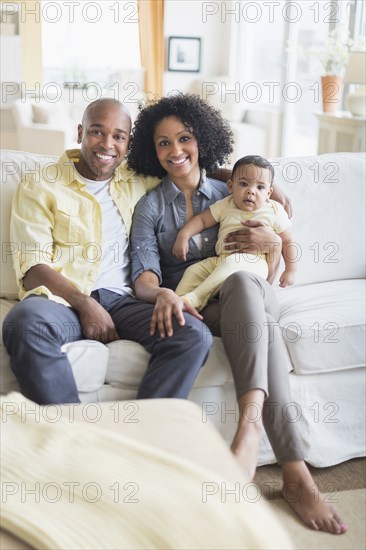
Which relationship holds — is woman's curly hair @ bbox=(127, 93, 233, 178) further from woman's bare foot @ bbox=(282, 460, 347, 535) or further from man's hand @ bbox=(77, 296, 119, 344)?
woman's bare foot @ bbox=(282, 460, 347, 535)

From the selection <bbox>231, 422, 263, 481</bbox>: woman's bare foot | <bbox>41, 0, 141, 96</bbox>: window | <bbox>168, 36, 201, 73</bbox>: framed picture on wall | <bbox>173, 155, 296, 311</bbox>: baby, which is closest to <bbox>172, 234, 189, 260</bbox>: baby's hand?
<bbox>173, 155, 296, 311</bbox>: baby

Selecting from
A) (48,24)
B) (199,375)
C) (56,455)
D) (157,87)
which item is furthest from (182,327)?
(48,24)

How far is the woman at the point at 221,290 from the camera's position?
2.00 m

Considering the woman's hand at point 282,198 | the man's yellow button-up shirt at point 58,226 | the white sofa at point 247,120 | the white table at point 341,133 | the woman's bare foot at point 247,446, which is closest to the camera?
the woman's bare foot at point 247,446

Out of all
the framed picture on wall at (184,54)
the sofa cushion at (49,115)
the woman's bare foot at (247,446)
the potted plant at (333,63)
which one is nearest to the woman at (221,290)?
the woman's bare foot at (247,446)

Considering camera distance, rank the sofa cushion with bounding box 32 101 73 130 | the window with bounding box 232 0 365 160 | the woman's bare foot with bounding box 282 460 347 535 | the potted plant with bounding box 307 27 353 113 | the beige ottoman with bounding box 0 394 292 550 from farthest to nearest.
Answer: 1. the sofa cushion with bounding box 32 101 73 130
2. the window with bounding box 232 0 365 160
3. the potted plant with bounding box 307 27 353 113
4. the woman's bare foot with bounding box 282 460 347 535
5. the beige ottoman with bounding box 0 394 292 550

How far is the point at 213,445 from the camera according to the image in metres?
1.47

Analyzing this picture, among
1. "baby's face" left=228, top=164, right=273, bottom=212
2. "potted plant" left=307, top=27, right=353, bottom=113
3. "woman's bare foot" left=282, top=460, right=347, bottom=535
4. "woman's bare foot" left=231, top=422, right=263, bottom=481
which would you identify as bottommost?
"woman's bare foot" left=282, top=460, right=347, bottom=535

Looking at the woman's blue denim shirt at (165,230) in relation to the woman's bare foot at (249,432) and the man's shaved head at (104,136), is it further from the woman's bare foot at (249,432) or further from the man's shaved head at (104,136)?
the woman's bare foot at (249,432)

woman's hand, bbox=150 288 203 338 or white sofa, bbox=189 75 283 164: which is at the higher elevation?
white sofa, bbox=189 75 283 164

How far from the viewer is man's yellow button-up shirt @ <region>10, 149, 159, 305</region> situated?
2.26m

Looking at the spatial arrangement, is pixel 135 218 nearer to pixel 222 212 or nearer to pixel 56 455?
pixel 222 212

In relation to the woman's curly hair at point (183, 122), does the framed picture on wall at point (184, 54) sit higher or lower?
higher

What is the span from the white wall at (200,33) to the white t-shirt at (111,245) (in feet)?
19.4
